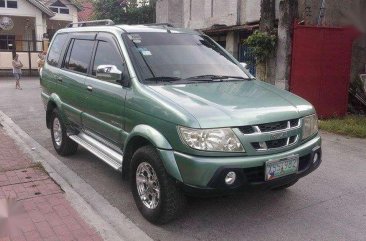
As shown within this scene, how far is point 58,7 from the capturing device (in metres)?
34.3

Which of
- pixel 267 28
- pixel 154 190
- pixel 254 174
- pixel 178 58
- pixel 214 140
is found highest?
pixel 267 28

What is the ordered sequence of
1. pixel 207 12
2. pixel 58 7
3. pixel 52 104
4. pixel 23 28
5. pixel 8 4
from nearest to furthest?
pixel 52 104 < pixel 207 12 < pixel 8 4 < pixel 23 28 < pixel 58 7

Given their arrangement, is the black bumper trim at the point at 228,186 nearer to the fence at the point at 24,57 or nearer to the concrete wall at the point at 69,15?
the fence at the point at 24,57

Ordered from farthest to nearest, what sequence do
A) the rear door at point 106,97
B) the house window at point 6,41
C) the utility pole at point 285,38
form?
the house window at point 6,41 < the utility pole at point 285,38 < the rear door at point 106,97

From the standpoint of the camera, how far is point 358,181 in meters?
5.04

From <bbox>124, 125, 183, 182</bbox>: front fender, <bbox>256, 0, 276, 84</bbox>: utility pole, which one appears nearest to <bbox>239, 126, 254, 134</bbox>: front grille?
<bbox>124, 125, 183, 182</bbox>: front fender

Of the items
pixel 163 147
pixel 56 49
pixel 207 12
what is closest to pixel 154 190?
pixel 163 147

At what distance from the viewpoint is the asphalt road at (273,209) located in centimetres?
359

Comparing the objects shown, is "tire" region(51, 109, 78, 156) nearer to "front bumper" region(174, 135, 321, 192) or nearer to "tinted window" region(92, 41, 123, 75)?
"tinted window" region(92, 41, 123, 75)

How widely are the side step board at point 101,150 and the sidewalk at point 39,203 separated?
1.98ft

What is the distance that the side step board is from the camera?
14.1ft

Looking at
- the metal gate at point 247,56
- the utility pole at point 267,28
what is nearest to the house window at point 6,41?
the metal gate at point 247,56

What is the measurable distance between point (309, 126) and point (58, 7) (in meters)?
34.4

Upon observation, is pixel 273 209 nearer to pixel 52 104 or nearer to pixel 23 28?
pixel 52 104
